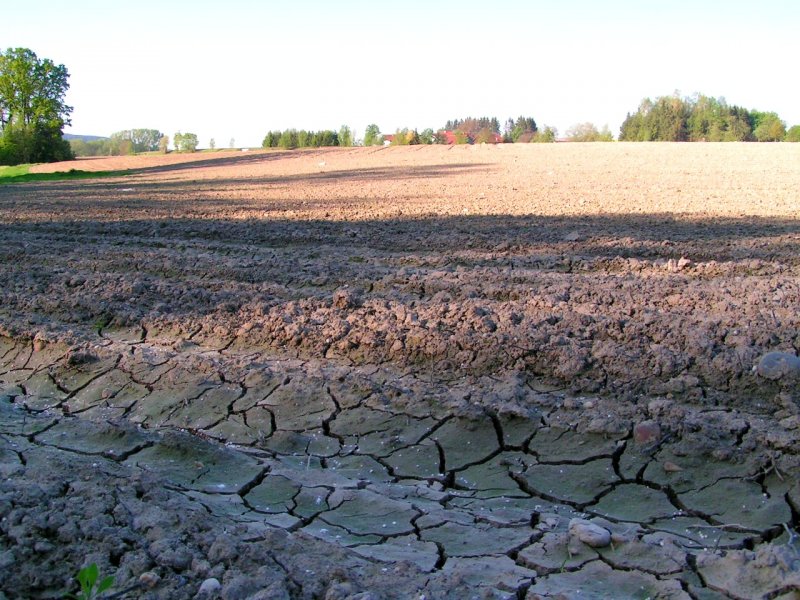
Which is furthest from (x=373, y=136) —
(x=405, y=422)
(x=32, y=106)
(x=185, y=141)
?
(x=405, y=422)

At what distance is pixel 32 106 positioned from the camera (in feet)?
175

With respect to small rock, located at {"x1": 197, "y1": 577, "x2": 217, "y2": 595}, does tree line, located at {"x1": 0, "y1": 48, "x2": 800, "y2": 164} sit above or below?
above

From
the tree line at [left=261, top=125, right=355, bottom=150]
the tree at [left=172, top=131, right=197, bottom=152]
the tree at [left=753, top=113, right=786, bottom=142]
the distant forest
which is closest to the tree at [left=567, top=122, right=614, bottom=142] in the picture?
the distant forest

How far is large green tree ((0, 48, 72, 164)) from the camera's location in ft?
168

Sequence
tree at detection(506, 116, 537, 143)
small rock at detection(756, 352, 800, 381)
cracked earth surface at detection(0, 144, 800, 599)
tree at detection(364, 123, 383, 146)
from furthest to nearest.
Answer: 1. tree at detection(506, 116, 537, 143)
2. tree at detection(364, 123, 383, 146)
3. small rock at detection(756, 352, 800, 381)
4. cracked earth surface at detection(0, 144, 800, 599)

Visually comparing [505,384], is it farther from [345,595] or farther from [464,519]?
[345,595]

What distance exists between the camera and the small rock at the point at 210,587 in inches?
90.7

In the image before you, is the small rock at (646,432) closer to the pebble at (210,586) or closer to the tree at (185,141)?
the pebble at (210,586)

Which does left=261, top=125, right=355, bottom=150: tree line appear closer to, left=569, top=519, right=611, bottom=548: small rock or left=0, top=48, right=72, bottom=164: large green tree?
left=0, top=48, right=72, bottom=164: large green tree

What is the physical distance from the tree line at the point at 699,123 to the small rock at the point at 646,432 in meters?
69.4

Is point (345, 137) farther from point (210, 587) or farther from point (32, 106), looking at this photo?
point (210, 587)

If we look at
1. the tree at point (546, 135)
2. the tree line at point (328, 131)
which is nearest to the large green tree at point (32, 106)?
the tree line at point (328, 131)

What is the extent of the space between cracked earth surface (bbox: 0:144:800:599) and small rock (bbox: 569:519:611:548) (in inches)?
0.4

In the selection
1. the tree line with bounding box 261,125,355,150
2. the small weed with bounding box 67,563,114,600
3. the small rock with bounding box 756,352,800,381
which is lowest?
the small weed with bounding box 67,563,114,600
